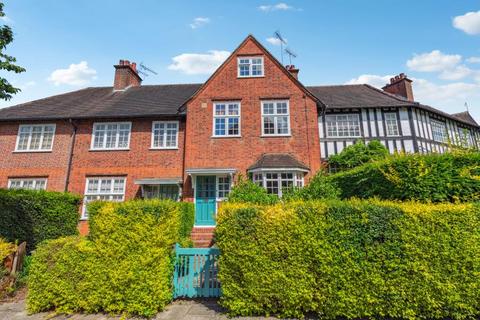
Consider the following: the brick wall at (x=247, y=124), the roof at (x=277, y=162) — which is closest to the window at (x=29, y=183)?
the brick wall at (x=247, y=124)

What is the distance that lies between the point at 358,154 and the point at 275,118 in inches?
225

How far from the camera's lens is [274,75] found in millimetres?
14195

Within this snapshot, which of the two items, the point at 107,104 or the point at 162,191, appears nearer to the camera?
the point at 162,191

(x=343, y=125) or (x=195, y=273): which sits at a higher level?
(x=343, y=125)

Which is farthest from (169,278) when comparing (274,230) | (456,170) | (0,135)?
(0,135)

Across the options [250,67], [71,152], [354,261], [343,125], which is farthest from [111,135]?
[343,125]

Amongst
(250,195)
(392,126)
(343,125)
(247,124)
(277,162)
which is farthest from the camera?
(343,125)

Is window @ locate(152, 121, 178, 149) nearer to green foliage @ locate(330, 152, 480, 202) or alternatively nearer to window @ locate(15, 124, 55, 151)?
window @ locate(15, 124, 55, 151)

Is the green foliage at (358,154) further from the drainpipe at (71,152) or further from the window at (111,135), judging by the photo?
the drainpipe at (71,152)

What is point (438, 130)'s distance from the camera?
18516 mm

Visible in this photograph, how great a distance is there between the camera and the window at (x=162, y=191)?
44.9 feet

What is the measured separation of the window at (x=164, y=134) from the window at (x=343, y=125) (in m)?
10.3

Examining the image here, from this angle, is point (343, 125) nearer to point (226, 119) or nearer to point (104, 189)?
point (226, 119)

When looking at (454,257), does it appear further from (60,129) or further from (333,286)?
(60,129)
